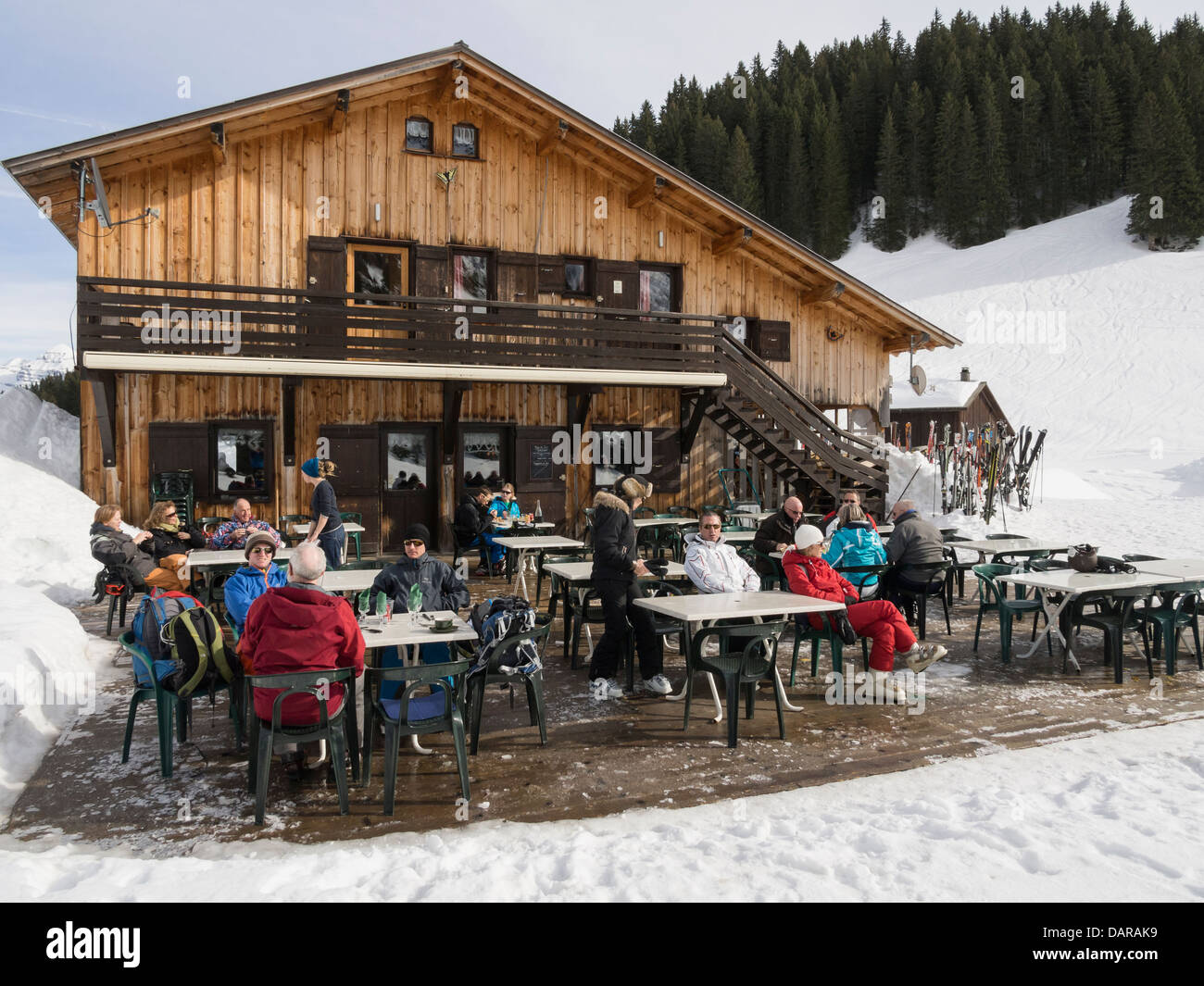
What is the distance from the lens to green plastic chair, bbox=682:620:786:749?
590cm

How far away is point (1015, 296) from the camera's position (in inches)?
2159

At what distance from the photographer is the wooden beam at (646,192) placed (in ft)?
54.2

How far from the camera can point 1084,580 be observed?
7.86m

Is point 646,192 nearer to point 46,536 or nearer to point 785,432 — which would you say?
point 785,432

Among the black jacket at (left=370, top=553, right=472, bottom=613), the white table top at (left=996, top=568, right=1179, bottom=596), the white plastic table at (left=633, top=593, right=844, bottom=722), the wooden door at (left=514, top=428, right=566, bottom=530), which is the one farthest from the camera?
the wooden door at (left=514, top=428, right=566, bottom=530)

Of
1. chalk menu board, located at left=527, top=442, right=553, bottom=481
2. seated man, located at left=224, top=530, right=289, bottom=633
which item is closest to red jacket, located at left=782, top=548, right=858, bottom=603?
seated man, located at left=224, top=530, right=289, bottom=633

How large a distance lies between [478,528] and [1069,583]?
8018mm

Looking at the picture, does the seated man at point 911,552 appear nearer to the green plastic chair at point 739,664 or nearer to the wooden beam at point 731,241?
the green plastic chair at point 739,664

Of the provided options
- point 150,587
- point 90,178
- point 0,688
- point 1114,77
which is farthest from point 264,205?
point 1114,77

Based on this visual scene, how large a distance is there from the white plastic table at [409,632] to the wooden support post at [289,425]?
9.38 meters

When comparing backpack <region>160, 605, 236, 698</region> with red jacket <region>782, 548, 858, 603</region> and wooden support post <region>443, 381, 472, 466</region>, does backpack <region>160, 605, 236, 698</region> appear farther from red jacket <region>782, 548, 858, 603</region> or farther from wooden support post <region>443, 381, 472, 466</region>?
wooden support post <region>443, 381, 472, 466</region>

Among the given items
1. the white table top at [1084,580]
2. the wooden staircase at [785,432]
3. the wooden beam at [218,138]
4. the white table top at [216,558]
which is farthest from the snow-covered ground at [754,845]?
the wooden staircase at [785,432]

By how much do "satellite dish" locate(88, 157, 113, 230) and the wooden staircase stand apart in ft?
33.4

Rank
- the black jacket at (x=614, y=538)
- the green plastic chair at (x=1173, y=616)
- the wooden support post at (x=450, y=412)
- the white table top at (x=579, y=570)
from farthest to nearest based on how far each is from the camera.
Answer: the wooden support post at (x=450, y=412) → the white table top at (x=579, y=570) → the green plastic chair at (x=1173, y=616) → the black jacket at (x=614, y=538)
